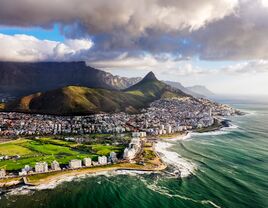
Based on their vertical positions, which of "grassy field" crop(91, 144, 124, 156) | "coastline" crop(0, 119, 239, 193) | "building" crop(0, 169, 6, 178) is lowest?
"coastline" crop(0, 119, 239, 193)

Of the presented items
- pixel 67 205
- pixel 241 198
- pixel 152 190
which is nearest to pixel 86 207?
pixel 67 205

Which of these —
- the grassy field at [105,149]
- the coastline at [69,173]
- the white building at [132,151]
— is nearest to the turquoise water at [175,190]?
the coastline at [69,173]

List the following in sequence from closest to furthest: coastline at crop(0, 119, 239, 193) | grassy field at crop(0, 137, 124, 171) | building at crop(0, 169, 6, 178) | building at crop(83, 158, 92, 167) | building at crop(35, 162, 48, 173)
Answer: coastline at crop(0, 119, 239, 193)
building at crop(0, 169, 6, 178)
building at crop(35, 162, 48, 173)
building at crop(83, 158, 92, 167)
grassy field at crop(0, 137, 124, 171)

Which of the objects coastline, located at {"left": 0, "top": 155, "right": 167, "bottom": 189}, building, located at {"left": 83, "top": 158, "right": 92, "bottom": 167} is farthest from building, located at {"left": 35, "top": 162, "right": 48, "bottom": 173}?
building, located at {"left": 83, "top": 158, "right": 92, "bottom": 167}

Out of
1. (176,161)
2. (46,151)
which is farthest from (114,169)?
(46,151)

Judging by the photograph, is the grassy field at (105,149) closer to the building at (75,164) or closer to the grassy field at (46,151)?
the grassy field at (46,151)

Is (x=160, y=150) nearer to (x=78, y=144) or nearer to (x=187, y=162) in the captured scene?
(x=187, y=162)

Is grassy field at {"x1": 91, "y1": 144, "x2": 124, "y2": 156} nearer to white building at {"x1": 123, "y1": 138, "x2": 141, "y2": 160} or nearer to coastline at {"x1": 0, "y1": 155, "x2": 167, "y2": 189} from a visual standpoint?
white building at {"x1": 123, "y1": 138, "x2": 141, "y2": 160}
